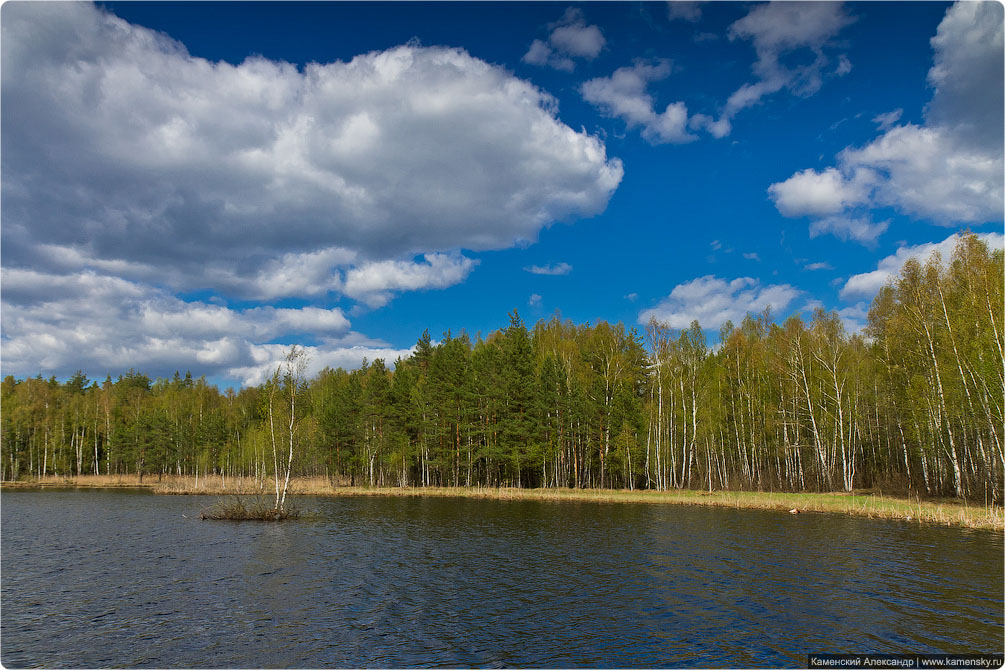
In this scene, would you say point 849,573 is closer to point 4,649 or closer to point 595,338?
point 4,649

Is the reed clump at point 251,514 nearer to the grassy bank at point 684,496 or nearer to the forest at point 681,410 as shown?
the forest at point 681,410

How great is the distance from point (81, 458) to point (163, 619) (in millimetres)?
109536

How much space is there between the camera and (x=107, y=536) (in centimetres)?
3600

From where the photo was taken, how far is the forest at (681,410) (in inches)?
1727

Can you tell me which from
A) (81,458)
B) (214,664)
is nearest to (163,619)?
(214,664)

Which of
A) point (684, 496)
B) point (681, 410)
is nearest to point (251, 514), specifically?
point (684, 496)

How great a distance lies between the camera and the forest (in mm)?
43875

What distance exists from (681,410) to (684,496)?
1522cm

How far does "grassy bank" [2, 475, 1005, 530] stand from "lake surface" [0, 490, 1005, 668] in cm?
408

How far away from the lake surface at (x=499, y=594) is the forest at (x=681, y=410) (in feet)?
54.2

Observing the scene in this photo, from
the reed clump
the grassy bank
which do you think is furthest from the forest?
the reed clump

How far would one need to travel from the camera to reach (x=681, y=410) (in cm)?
6850

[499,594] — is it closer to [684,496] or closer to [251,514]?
[251,514]

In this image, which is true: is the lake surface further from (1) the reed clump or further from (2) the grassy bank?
(1) the reed clump
